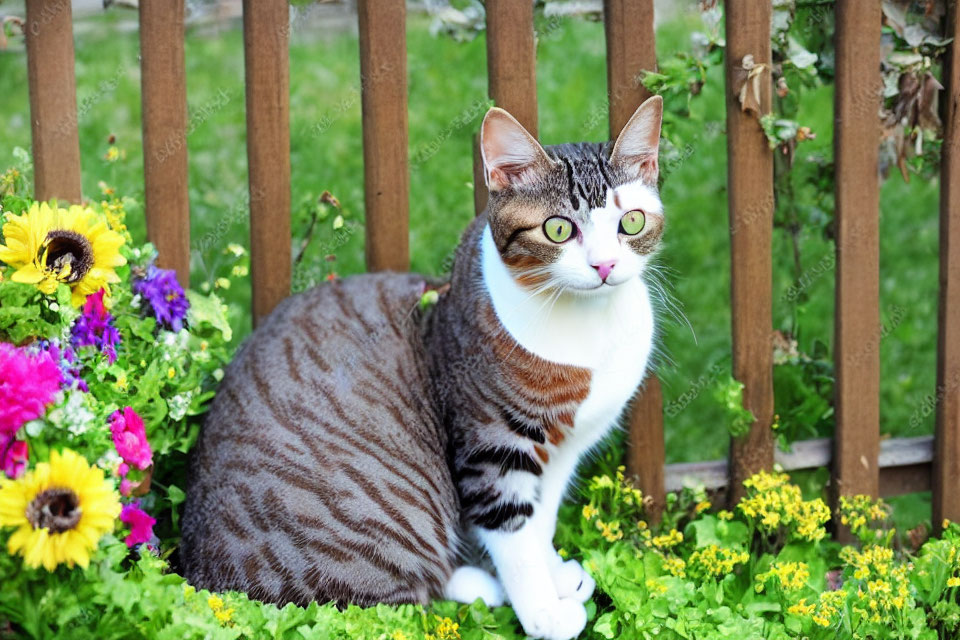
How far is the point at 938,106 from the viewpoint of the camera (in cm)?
300

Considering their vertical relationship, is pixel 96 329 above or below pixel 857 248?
below

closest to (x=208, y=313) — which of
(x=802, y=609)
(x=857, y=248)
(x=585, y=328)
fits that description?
(x=585, y=328)

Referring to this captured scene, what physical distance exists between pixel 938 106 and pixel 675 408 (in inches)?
46.0

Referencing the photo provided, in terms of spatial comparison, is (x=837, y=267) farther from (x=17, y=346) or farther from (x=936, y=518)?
(x=17, y=346)

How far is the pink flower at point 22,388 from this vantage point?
1.94 m

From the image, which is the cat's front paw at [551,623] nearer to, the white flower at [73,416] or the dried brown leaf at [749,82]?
the white flower at [73,416]

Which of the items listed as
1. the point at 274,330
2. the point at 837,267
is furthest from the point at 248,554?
the point at 837,267

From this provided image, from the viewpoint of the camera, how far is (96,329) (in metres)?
2.49

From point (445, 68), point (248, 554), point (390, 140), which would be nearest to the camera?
point (248, 554)

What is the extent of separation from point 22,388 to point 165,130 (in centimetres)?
103

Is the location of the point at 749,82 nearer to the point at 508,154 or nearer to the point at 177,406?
the point at 508,154

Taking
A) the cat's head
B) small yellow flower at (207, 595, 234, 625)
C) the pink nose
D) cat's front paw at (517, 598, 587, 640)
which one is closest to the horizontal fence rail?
cat's front paw at (517, 598, 587, 640)

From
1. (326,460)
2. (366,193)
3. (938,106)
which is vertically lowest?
(326,460)

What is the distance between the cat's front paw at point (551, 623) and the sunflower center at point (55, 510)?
3.71ft
